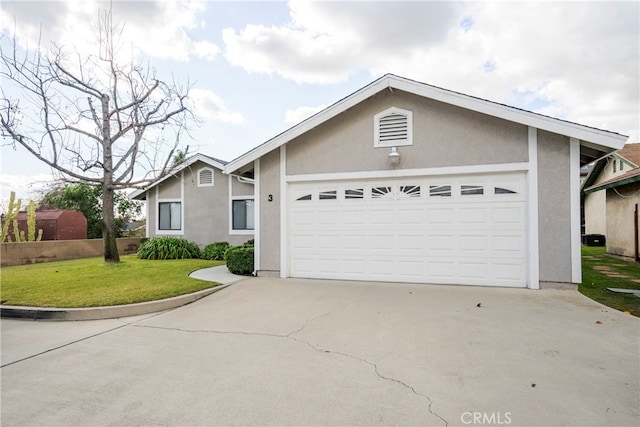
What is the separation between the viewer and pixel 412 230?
7797 millimetres

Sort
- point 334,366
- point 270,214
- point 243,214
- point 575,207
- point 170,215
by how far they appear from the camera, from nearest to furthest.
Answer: point 334,366 < point 575,207 < point 270,214 < point 243,214 < point 170,215

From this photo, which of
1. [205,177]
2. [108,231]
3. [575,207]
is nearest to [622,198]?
[575,207]

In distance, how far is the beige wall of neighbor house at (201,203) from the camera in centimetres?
1471

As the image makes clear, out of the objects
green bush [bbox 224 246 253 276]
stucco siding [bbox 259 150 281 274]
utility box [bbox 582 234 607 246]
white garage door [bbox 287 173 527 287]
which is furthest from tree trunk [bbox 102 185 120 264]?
utility box [bbox 582 234 607 246]

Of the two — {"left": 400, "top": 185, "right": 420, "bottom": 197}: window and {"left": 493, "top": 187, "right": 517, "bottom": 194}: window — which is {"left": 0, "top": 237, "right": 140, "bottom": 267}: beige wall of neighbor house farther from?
{"left": 493, "top": 187, "right": 517, "bottom": 194}: window

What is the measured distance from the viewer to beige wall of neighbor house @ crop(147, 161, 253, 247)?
14.7 meters

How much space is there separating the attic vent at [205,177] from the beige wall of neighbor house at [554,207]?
12619 mm

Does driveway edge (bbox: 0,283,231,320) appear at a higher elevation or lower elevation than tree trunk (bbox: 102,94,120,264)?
lower

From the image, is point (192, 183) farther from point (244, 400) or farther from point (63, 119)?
point (244, 400)

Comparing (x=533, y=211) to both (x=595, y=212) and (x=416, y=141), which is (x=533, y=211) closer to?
(x=416, y=141)

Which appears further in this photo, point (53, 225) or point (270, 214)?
point (53, 225)

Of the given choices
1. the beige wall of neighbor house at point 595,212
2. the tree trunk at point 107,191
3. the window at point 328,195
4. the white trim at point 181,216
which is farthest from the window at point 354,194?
the beige wall of neighbor house at point 595,212

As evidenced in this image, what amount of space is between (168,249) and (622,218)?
18.2 meters

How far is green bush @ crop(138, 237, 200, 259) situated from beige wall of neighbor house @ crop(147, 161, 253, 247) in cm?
79
